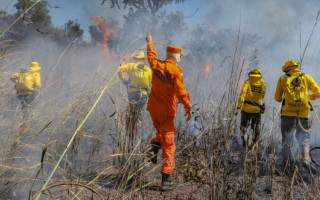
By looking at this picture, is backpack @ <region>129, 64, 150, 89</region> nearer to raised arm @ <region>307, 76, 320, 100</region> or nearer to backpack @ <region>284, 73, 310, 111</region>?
backpack @ <region>284, 73, 310, 111</region>

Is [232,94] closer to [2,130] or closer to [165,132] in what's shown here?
[165,132]

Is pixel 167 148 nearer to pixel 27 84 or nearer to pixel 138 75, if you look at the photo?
pixel 138 75

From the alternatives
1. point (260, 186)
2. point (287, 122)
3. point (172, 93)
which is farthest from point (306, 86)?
point (172, 93)

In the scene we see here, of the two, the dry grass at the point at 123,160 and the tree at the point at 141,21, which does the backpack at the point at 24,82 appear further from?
the tree at the point at 141,21

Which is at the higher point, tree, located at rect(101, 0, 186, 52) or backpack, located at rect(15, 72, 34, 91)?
tree, located at rect(101, 0, 186, 52)

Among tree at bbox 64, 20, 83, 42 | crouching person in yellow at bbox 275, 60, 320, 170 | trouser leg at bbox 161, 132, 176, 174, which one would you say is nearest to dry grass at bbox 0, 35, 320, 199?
trouser leg at bbox 161, 132, 176, 174

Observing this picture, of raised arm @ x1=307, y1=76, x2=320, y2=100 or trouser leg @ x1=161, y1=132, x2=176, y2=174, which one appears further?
raised arm @ x1=307, y1=76, x2=320, y2=100

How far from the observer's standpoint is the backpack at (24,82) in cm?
563

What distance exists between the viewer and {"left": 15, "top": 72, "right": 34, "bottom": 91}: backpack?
18.5ft

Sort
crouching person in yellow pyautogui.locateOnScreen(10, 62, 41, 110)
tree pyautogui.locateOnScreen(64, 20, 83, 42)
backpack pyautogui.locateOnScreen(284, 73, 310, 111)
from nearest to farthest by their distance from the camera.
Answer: backpack pyautogui.locateOnScreen(284, 73, 310, 111), crouching person in yellow pyautogui.locateOnScreen(10, 62, 41, 110), tree pyautogui.locateOnScreen(64, 20, 83, 42)

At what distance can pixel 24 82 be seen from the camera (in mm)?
5672

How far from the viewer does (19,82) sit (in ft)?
18.5

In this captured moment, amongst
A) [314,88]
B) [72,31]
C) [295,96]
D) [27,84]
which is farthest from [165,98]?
[72,31]

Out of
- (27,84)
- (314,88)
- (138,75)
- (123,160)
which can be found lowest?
(123,160)
